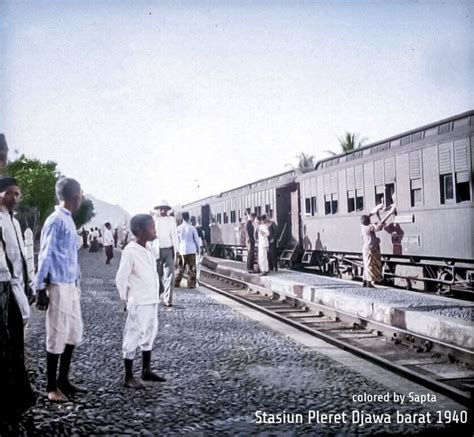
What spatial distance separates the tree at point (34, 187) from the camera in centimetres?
382

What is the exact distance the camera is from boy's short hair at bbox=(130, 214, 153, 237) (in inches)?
162

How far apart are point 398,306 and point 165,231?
135 inches

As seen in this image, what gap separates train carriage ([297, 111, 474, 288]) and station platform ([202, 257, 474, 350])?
2.54 feet

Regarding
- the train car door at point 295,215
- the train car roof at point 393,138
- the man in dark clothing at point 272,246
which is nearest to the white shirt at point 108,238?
the train car roof at point 393,138

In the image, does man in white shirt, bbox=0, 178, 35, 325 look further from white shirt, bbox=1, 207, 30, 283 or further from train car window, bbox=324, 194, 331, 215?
train car window, bbox=324, 194, 331, 215

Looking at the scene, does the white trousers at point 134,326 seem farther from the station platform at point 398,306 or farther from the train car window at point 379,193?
the train car window at point 379,193

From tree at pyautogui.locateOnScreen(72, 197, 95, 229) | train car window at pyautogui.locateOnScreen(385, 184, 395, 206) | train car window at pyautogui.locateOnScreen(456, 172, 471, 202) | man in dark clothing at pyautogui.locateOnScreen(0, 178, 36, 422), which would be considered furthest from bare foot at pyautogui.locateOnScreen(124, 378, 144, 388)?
train car window at pyautogui.locateOnScreen(385, 184, 395, 206)

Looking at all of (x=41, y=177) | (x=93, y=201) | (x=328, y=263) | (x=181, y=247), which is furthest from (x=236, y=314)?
(x=328, y=263)

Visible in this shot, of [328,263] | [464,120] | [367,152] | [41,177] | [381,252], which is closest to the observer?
[41,177]

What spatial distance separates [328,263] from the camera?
541 inches

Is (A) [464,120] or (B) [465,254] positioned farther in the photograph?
(A) [464,120]

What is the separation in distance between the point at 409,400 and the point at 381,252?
736 centimetres

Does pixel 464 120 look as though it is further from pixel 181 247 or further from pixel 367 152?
pixel 181 247

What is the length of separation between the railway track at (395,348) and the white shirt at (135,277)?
7.61ft
